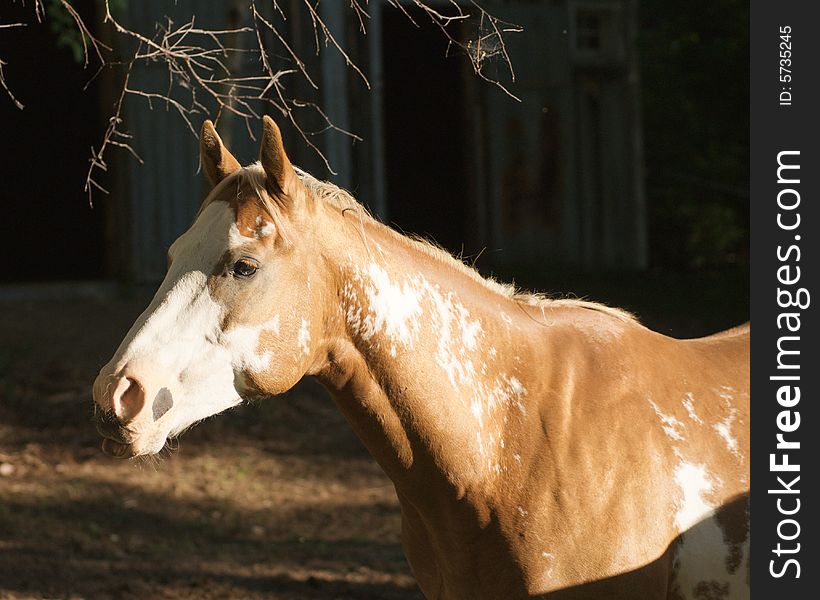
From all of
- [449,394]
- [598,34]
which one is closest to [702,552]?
[449,394]

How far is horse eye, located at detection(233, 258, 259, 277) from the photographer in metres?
2.28

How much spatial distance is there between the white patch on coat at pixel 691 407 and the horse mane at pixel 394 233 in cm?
30

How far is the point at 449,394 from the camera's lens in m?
2.48

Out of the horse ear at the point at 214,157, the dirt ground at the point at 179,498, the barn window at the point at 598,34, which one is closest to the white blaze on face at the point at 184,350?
the horse ear at the point at 214,157

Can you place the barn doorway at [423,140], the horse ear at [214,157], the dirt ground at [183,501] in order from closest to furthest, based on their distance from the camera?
the horse ear at [214,157]
the dirt ground at [183,501]
the barn doorway at [423,140]

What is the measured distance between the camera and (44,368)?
23.1ft

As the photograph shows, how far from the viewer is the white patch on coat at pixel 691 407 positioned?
2699 mm

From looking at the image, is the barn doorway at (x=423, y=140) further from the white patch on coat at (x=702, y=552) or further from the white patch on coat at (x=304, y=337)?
the white patch on coat at (x=304, y=337)

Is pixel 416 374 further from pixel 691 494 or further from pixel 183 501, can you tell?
pixel 183 501

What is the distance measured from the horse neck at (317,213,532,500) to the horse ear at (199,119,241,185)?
0.40m

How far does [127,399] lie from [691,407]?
5.04 feet

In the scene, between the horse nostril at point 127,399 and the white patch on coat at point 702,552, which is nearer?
the horse nostril at point 127,399

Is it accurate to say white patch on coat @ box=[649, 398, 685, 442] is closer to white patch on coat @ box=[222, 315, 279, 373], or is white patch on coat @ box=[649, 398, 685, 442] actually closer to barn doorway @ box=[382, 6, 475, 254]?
white patch on coat @ box=[222, 315, 279, 373]

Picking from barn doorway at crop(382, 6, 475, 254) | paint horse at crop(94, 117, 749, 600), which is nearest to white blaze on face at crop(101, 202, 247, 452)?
paint horse at crop(94, 117, 749, 600)
